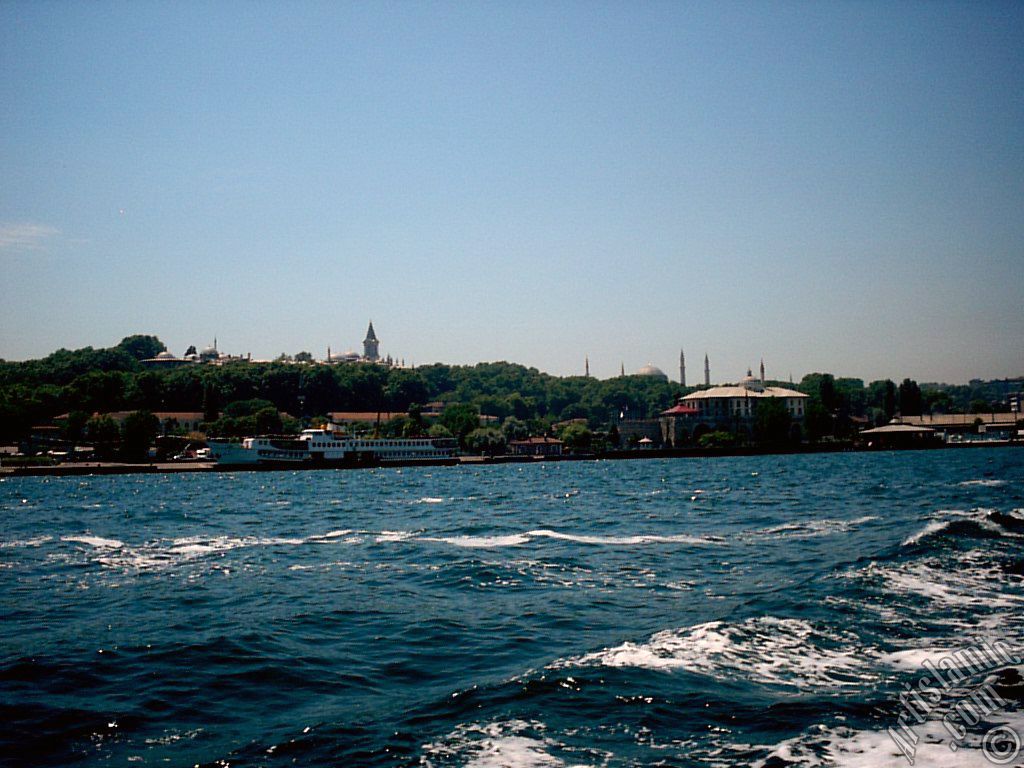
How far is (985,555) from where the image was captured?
60.6ft

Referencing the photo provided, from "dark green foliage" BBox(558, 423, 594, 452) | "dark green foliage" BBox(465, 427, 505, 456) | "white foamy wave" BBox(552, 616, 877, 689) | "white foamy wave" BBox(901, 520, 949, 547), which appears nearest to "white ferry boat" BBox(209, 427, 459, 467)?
"dark green foliage" BBox(465, 427, 505, 456)

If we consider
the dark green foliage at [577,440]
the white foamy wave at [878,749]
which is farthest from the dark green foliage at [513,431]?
the white foamy wave at [878,749]

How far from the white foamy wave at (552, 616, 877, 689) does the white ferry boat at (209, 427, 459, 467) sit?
76140 mm

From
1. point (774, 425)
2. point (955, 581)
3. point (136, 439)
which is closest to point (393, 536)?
point (955, 581)

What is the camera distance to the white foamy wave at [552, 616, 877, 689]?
10.3 metres

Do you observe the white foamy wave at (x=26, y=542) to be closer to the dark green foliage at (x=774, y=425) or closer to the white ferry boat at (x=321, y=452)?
the white ferry boat at (x=321, y=452)

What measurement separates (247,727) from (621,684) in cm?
401

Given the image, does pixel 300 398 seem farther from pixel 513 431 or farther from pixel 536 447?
pixel 536 447

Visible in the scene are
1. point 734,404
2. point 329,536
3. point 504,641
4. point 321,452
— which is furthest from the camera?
point 734,404

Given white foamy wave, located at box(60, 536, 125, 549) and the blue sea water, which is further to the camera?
white foamy wave, located at box(60, 536, 125, 549)

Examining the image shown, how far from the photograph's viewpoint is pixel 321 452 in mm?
87812

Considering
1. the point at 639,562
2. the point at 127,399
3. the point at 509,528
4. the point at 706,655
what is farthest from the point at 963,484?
the point at 127,399

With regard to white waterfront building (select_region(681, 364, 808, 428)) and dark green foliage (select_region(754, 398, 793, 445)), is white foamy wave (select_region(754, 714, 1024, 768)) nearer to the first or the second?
dark green foliage (select_region(754, 398, 793, 445))

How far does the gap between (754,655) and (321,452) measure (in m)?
79.7
